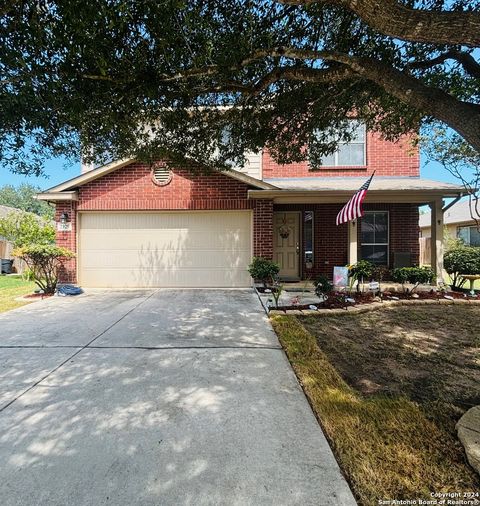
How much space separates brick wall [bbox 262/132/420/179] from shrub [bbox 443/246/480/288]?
3.45m

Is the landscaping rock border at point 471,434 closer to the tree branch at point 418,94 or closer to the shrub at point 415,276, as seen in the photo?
the tree branch at point 418,94

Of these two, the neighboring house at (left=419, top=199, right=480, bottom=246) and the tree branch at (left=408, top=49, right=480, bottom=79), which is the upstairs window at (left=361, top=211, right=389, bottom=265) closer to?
the tree branch at (left=408, top=49, right=480, bottom=79)

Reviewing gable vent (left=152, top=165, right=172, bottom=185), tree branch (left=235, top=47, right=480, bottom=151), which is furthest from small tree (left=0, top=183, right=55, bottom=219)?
tree branch (left=235, top=47, right=480, bottom=151)

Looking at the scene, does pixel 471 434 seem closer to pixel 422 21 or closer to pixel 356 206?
pixel 422 21

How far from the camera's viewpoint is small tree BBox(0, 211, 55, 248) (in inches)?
393

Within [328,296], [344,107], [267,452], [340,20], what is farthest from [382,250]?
[267,452]

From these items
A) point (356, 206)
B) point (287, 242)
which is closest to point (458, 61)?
point (356, 206)

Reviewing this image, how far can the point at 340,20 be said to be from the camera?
14.8 feet

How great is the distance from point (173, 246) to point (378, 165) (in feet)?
25.2

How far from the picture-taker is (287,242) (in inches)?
416

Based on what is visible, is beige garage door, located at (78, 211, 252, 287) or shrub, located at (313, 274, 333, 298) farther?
beige garage door, located at (78, 211, 252, 287)

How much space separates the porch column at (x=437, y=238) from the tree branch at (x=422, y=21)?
23.6ft

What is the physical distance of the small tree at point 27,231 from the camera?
999cm

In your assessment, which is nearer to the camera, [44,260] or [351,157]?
[44,260]
